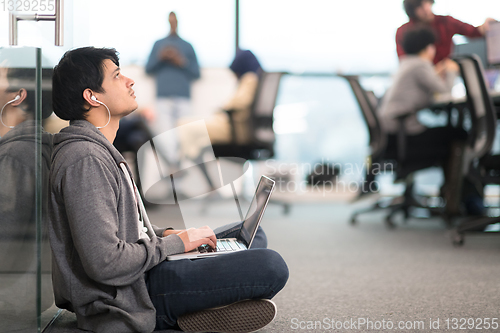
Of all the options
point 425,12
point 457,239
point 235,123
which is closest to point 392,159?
point 457,239

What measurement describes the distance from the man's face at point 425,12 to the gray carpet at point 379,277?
160 cm

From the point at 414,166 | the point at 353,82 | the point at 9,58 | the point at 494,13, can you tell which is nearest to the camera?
the point at 9,58

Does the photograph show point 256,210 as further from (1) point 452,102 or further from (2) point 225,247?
(1) point 452,102

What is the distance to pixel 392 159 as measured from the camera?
9.89 ft

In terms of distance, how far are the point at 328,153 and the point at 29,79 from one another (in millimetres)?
4257

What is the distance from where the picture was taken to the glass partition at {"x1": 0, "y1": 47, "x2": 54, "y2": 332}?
0.86m

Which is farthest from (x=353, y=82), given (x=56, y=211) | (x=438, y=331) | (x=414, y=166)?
(x=56, y=211)

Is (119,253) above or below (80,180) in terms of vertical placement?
below

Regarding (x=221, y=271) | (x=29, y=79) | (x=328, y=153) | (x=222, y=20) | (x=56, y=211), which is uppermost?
(x=222, y=20)

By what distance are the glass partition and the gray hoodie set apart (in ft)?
0.14

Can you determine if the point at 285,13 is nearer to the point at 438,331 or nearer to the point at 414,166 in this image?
the point at 414,166

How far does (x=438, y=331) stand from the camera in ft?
3.53

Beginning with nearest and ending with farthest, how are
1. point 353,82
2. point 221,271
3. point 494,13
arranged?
point 221,271
point 353,82
point 494,13

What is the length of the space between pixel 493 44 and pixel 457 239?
1.40 m
